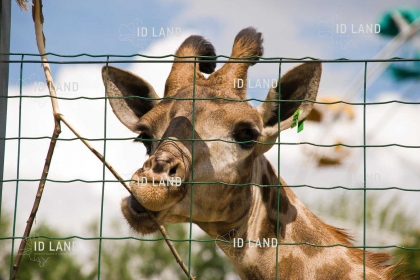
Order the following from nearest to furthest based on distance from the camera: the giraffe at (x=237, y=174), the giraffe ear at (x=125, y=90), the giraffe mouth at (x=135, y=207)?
the giraffe mouth at (x=135, y=207), the giraffe at (x=237, y=174), the giraffe ear at (x=125, y=90)

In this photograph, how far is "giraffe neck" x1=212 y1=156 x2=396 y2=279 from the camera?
20.9 ft

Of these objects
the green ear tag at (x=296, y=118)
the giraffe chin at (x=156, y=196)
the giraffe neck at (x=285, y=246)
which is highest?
the green ear tag at (x=296, y=118)

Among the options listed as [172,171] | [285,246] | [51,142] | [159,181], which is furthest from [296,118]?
[51,142]

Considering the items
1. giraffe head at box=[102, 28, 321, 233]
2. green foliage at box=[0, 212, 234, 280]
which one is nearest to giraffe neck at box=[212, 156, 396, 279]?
giraffe head at box=[102, 28, 321, 233]

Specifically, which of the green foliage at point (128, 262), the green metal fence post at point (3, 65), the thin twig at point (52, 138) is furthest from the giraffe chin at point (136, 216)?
the green foliage at point (128, 262)

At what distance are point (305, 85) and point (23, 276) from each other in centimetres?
2192

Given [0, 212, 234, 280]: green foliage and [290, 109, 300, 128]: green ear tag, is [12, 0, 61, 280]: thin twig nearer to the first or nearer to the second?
[290, 109, 300, 128]: green ear tag

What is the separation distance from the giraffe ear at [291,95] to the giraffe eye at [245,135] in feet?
0.61

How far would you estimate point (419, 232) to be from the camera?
15305mm

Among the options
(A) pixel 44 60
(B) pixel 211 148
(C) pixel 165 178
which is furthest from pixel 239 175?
(A) pixel 44 60

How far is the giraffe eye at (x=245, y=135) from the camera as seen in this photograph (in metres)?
6.57

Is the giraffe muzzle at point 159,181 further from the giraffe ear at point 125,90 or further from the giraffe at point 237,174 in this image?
the giraffe ear at point 125,90

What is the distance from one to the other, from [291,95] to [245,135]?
2.26 ft

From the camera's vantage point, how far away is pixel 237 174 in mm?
6539
